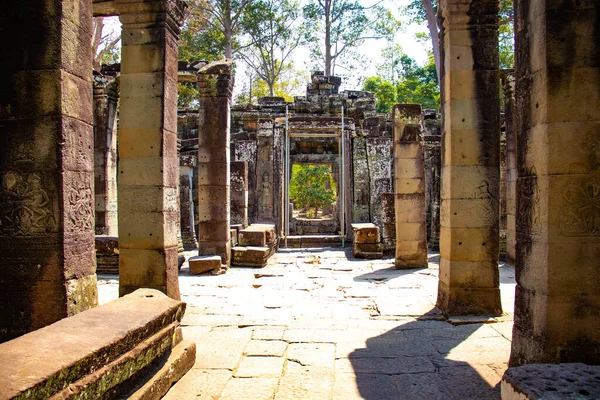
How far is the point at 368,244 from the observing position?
1127 cm

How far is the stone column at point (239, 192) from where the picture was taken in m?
12.2

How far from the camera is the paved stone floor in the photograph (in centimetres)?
348

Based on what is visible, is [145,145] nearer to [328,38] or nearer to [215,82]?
[215,82]

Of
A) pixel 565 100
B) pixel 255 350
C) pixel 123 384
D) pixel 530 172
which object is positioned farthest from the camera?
pixel 255 350

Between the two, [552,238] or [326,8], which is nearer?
[552,238]

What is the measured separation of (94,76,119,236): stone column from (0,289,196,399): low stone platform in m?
7.79

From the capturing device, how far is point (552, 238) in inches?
120

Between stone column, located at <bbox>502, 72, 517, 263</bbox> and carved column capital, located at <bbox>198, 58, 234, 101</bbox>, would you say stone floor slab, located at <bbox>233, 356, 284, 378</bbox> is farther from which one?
stone column, located at <bbox>502, 72, 517, 263</bbox>

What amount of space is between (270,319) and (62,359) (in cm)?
340

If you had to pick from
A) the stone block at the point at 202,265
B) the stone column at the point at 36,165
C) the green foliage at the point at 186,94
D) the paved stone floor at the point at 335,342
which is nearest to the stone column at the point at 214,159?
the stone block at the point at 202,265

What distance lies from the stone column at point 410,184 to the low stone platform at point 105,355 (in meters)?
6.51

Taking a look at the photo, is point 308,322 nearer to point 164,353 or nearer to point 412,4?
point 164,353

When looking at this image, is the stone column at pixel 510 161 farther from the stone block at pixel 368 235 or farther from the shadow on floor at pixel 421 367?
the shadow on floor at pixel 421 367

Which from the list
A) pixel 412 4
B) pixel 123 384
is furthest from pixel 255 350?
pixel 412 4
